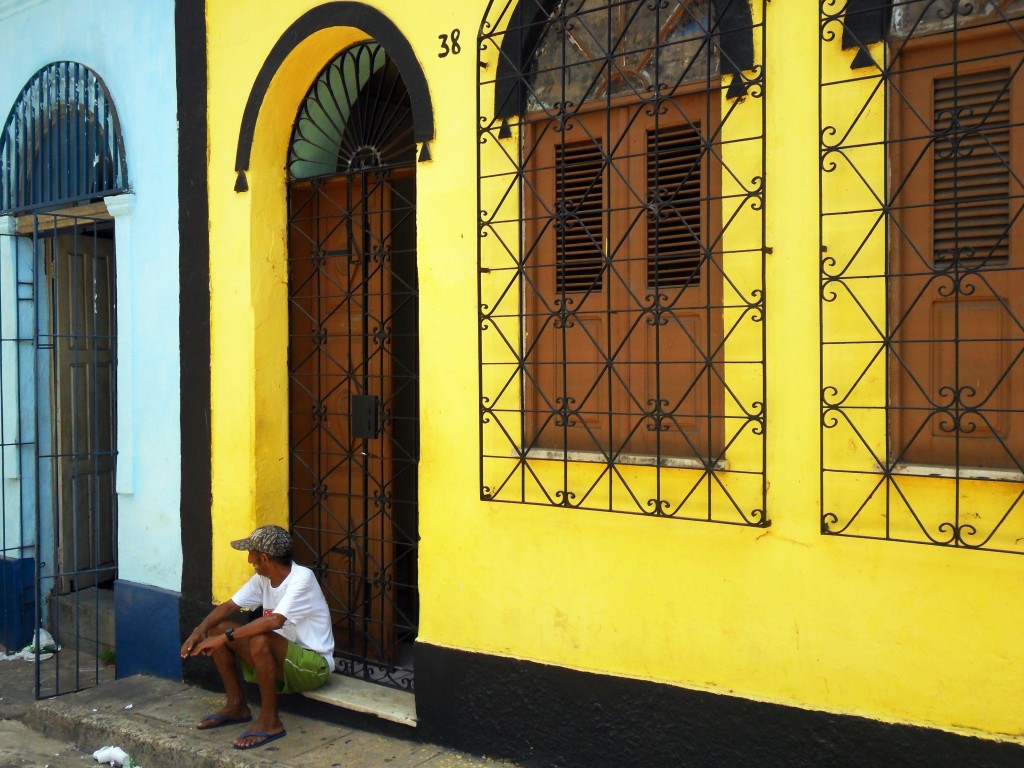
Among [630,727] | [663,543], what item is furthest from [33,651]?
[663,543]

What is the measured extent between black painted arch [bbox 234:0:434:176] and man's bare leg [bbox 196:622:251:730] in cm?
264

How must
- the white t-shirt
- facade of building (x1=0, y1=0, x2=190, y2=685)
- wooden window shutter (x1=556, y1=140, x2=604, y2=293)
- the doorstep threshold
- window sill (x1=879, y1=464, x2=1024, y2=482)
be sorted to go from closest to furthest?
window sill (x1=879, y1=464, x2=1024, y2=482) < wooden window shutter (x1=556, y1=140, x2=604, y2=293) < the doorstep threshold < the white t-shirt < facade of building (x1=0, y1=0, x2=190, y2=685)

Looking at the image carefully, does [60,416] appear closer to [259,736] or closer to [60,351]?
[60,351]

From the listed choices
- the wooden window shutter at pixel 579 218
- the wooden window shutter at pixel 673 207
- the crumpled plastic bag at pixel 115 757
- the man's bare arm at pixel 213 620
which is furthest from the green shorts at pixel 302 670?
the wooden window shutter at pixel 673 207

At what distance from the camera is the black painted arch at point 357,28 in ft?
15.5

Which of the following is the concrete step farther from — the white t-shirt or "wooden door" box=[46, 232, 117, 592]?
"wooden door" box=[46, 232, 117, 592]

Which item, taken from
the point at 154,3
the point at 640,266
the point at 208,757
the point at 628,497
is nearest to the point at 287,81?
the point at 154,3

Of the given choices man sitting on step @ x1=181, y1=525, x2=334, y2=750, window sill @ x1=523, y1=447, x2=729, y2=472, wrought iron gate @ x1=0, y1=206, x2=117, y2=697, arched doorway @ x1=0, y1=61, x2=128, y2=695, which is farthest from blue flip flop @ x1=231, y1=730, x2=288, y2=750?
wrought iron gate @ x1=0, y1=206, x2=117, y2=697

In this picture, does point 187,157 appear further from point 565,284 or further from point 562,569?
point 562,569

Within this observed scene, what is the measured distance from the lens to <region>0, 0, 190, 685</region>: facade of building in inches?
238

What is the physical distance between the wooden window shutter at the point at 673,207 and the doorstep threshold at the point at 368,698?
7.98ft

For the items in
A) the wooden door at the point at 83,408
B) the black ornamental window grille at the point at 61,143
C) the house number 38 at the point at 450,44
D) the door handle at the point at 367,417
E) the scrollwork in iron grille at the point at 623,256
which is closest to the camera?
the scrollwork in iron grille at the point at 623,256

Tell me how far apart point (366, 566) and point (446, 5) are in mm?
2941

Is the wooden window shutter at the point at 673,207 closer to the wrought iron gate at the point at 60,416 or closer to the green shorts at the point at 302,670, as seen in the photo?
the green shorts at the point at 302,670
